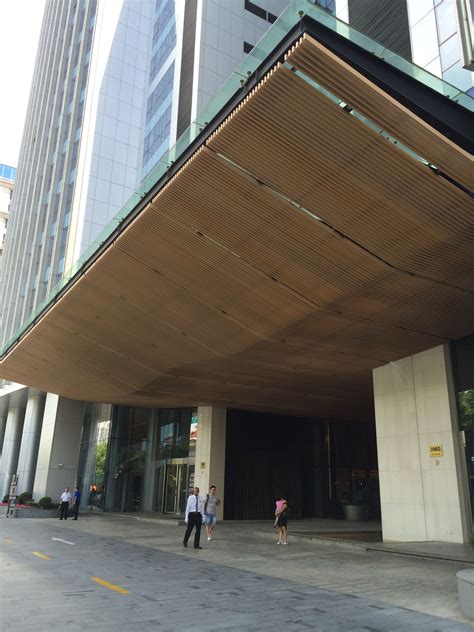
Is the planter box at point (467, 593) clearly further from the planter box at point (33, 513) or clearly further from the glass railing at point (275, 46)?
the planter box at point (33, 513)

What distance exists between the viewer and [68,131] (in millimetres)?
45969

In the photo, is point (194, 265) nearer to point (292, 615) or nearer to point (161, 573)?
point (161, 573)

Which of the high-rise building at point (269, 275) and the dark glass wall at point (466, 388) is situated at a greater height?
the high-rise building at point (269, 275)

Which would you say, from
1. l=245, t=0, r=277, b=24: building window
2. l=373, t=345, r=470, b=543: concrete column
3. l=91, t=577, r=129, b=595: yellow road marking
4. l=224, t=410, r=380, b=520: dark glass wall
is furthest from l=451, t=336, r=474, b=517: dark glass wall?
l=245, t=0, r=277, b=24: building window

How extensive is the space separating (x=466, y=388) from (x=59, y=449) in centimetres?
2545

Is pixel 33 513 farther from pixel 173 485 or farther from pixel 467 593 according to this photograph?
Answer: pixel 467 593

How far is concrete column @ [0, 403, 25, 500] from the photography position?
4456cm

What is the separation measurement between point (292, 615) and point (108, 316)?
43.5 feet

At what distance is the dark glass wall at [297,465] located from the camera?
29.3 metres

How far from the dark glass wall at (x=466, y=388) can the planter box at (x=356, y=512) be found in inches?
623

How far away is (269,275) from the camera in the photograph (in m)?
13.3

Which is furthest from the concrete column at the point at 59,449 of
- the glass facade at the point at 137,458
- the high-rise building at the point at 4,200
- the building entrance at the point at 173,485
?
the high-rise building at the point at 4,200

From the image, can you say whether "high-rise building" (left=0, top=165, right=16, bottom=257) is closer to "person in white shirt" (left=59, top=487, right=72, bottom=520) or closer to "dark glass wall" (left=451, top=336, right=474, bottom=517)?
"person in white shirt" (left=59, top=487, right=72, bottom=520)

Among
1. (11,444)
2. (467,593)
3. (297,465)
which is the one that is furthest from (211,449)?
(11,444)
